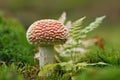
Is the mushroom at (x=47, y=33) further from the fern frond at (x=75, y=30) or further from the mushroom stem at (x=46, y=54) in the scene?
the fern frond at (x=75, y=30)

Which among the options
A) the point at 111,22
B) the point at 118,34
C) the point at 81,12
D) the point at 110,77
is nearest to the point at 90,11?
the point at 81,12

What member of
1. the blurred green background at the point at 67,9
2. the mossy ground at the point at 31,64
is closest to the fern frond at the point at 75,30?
the mossy ground at the point at 31,64

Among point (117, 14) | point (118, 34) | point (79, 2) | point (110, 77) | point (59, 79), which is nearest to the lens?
point (110, 77)

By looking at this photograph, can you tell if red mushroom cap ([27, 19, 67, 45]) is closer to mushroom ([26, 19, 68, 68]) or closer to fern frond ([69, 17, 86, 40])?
mushroom ([26, 19, 68, 68])

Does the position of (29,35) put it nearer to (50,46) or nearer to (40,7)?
(50,46)

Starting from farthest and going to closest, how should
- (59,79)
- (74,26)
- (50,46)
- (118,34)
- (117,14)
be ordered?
(117,14)
(118,34)
(74,26)
(50,46)
(59,79)

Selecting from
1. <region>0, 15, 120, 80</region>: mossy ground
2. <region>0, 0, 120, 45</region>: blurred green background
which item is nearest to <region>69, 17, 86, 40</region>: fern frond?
<region>0, 15, 120, 80</region>: mossy ground

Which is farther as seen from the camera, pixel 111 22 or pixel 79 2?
pixel 79 2

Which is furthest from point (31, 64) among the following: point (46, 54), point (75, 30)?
point (75, 30)

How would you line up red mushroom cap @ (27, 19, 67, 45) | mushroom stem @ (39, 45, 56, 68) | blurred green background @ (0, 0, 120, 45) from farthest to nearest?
blurred green background @ (0, 0, 120, 45) → mushroom stem @ (39, 45, 56, 68) → red mushroom cap @ (27, 19, 67, 45)
